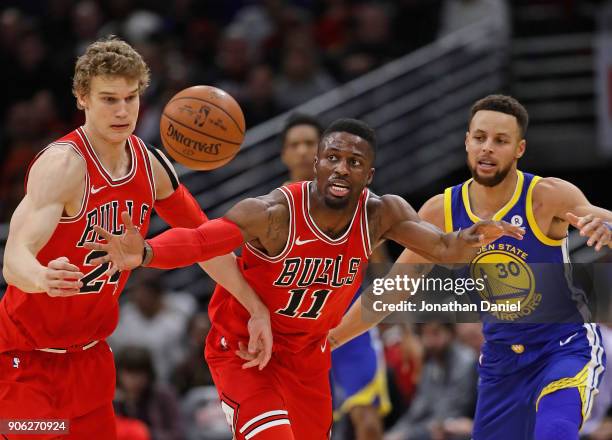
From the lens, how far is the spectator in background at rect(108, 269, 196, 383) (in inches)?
383

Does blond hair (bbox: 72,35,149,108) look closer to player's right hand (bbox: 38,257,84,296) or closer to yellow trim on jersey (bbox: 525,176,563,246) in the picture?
player's right hand (bbox: 38,257,84,296)

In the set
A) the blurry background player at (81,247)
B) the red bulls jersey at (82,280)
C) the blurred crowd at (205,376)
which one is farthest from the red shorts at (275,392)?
the blurred crowd at (205,376)

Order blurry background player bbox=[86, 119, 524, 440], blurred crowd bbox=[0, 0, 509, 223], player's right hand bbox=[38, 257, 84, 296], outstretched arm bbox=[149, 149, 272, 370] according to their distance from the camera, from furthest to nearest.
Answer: blurred crowd bbox=[0, 0, 509, 223] < outstretched arm bbox=[149, 149, 272, 370] < blurry background player bbox=[86, 119, 524, 440] < player's right hand bbox=[38, 257, 84, 296]

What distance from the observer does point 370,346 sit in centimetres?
802

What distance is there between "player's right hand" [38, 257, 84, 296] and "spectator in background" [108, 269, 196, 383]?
5.00 m

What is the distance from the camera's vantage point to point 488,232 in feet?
17.1

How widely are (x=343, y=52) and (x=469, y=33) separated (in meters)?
1.45

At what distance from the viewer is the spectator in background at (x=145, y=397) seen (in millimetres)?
8484

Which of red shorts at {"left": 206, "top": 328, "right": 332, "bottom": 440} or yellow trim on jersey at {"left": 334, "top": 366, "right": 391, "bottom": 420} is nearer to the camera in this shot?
red shorts at {"left": 206, "top": 328, "right": 332, "bottom": 440}

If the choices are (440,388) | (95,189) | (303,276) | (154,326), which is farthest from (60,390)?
(440,388)

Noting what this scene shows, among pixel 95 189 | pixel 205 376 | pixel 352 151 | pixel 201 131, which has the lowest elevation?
pixel 205 376

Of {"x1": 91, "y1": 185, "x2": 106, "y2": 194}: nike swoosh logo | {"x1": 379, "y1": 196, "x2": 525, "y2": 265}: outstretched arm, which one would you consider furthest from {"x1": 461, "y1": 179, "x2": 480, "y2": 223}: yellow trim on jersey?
{"x1": 91, "y1": 185, "x2": 106, "y2": 194}: nike swoosh logo

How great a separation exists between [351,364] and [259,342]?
2.43 meters

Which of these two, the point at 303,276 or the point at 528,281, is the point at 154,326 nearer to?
the point at 303,276
